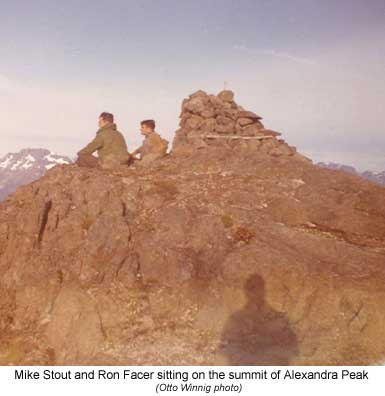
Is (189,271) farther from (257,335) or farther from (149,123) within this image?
(149,123)

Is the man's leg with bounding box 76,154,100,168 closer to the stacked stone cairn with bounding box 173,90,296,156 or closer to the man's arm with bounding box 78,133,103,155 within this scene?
the man's arm with bounding box 78,133,103,155

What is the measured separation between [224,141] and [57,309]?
16181mm

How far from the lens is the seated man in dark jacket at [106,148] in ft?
56.3

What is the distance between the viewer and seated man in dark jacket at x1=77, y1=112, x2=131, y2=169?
56.3 feet

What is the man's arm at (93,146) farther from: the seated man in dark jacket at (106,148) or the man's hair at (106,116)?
the man's hair at (106,116)

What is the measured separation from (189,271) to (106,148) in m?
8.37

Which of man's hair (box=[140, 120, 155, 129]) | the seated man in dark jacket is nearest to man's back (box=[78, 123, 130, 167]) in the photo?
the seated man in dark jacket

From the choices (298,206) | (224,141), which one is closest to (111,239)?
(298,206)

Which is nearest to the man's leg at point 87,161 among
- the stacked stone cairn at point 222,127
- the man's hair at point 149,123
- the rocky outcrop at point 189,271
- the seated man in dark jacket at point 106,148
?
the seated man in dark jacket at point 106,148

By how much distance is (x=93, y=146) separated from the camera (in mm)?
17188

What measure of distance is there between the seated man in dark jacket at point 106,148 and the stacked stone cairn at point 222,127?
6.74 m

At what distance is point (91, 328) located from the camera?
1072 centimetres

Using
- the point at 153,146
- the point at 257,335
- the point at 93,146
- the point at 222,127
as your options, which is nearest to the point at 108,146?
the point at 93,146
